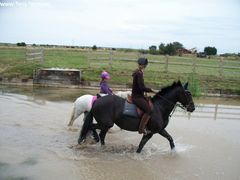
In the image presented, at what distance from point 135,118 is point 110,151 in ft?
3.59

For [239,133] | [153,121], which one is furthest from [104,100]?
[239,133]

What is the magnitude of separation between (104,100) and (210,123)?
6.04 meters

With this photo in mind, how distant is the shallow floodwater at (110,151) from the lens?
7.53 metres

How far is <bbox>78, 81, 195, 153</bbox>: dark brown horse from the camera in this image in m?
8.73

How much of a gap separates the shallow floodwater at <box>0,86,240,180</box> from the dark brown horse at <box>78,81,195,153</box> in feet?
1.89

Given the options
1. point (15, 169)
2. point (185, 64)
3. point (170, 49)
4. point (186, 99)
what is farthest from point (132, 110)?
point (170, 49)

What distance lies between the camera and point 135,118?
345 inches

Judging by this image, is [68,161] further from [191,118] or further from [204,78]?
[204,78]

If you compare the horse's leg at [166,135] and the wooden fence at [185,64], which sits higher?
the wooden fence at [185,64]

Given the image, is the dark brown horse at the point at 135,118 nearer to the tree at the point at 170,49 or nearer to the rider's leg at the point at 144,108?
the rider's leg at the point at 144,108

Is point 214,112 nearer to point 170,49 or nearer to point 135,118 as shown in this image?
point 135,118

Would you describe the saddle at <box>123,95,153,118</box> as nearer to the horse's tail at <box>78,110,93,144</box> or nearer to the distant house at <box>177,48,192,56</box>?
the horse's tail at <box>78,110,93,144</box>

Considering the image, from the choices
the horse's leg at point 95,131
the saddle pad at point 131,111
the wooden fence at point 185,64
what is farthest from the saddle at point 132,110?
the wooden fence at point 185,64

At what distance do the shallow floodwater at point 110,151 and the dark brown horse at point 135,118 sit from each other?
58cm
